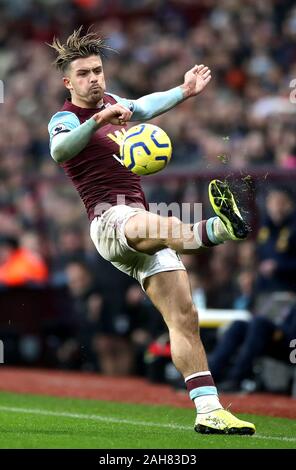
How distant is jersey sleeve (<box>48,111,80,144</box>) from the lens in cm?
729

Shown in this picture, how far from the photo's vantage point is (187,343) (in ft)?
23.6

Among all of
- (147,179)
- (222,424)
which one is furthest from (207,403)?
(147,179)

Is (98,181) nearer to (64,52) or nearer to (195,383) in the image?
(64,52)

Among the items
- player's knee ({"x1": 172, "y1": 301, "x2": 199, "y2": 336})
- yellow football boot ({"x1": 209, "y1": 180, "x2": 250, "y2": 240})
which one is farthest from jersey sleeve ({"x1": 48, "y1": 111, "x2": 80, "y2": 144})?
player's knee ({"x1": 172, "y1": 301, "x2": 199, "y2": 336})

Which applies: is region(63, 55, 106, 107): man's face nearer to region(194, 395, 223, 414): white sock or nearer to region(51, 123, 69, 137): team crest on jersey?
region(51, 123, 69, 137): team crest on jersey

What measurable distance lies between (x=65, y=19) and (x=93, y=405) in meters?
12.0

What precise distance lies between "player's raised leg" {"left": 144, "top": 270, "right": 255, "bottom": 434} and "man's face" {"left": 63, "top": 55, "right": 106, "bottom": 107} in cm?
131

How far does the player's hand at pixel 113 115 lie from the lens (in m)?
6.90

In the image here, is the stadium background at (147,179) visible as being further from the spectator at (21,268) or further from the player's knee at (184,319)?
the player's knee at (184,319)

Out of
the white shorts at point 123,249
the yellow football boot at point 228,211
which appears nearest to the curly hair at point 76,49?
the white shorts at point 123,249

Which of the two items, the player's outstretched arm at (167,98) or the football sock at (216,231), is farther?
the player's outstretched arm at (167,98)

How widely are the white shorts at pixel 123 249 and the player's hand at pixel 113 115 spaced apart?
0.61 m

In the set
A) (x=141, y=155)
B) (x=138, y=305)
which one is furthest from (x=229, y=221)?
(x=138, y=305)

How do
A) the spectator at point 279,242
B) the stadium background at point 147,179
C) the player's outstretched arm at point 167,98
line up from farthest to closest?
the stadium background at point 147,179 → the spectator at point 279,242 → the player's outstretched arm at point 167,98
